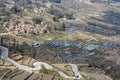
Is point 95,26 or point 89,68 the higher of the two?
point 89,68

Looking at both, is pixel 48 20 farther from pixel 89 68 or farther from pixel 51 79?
pixel 51 79

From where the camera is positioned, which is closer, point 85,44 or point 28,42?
point 28,42

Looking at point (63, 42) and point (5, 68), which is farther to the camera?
point (63, 42)

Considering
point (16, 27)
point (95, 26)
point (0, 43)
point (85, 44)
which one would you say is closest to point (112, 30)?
point (95, 26)

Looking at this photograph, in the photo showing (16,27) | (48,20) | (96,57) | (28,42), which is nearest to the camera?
(96,57)

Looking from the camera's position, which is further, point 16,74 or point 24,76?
point 16,74

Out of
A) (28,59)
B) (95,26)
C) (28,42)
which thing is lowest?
(95,26)

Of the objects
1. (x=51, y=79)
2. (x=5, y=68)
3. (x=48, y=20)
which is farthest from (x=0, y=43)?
(x=48, y=20)

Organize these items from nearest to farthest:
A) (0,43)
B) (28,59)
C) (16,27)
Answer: (28,59)
(0,43)
(16,27)

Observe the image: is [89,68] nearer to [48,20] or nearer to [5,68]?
[5,68]
